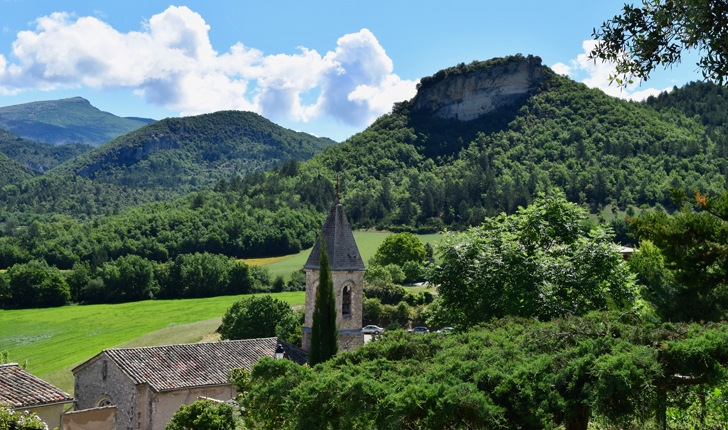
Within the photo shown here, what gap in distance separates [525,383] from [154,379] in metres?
16.5

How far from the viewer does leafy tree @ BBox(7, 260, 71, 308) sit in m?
73.6

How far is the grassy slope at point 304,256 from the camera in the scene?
273ft

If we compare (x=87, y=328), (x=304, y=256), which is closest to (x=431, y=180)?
(x=304, y=256)

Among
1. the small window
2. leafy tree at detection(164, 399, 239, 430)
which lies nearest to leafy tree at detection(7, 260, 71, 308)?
the small window

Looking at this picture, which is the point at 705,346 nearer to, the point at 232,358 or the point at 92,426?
the point at 92,426

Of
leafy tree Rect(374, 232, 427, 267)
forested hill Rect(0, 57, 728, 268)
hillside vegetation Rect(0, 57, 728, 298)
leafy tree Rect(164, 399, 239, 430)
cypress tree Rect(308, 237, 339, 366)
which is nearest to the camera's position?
leafy tree Rect(164, 399, 239, 430)

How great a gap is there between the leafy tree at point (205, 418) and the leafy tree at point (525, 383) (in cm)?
547

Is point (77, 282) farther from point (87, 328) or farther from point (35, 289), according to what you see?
point (87, 328)

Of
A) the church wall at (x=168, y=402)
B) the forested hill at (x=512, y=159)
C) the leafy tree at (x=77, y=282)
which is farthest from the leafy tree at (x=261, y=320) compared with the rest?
the forested hill at (x=512, y=159)

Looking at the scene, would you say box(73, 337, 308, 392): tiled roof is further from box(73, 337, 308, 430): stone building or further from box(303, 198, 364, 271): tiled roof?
box(303, 198, 364, 271): tiled roof

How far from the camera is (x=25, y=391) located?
1870 cm

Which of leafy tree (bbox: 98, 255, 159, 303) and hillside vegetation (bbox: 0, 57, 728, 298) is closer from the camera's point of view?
leafy tree (bbox: 98, 255, 159, 303)

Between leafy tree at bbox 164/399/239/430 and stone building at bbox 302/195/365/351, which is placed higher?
stone building at bbox 302/195/365/351

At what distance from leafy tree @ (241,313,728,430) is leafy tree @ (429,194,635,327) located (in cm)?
704
